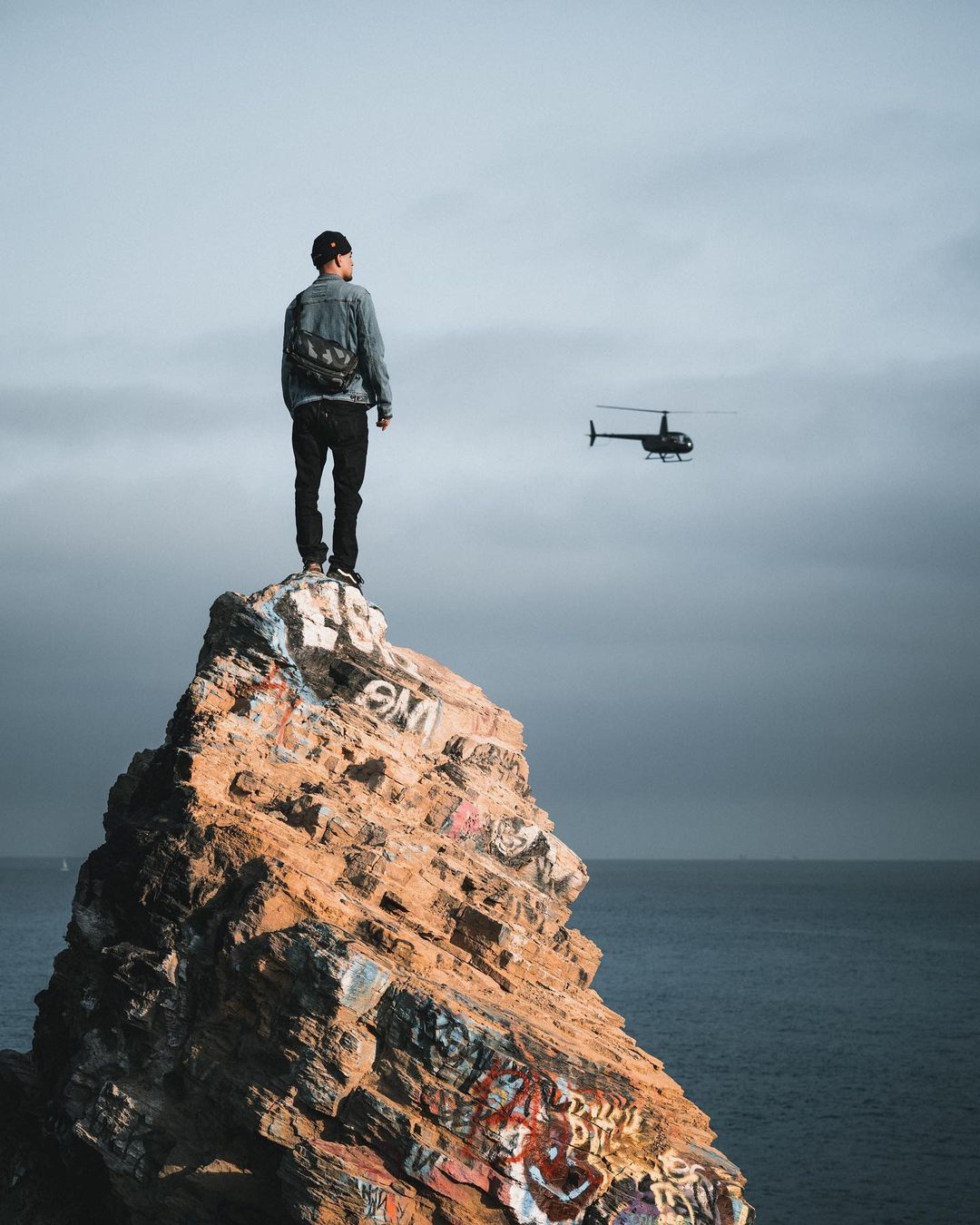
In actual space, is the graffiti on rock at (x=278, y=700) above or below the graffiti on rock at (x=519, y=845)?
above

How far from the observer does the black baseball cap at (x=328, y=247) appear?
18.3 meters

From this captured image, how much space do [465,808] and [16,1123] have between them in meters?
6.53

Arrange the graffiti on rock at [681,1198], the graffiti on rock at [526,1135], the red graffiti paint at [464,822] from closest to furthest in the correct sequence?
the graffiti on rock at [526,1135]
the graffiti on rock at [681,1198]
the red graffiti paint at [464,822]

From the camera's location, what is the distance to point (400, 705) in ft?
58.7

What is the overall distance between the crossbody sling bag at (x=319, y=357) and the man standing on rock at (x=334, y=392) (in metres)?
0.01

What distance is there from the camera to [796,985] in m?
133

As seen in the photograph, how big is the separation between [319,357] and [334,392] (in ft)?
1.68

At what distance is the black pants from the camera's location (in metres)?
18.6

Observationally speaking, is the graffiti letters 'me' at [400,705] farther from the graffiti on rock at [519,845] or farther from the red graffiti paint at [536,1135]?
the red graffiti paint at [536,1135]

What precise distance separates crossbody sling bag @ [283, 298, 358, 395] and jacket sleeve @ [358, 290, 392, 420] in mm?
230

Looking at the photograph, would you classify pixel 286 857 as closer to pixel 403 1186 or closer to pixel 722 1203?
pixel 403 1186

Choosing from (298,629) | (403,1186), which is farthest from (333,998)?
(298,629)

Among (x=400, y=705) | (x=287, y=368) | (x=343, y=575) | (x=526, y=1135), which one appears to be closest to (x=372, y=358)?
(x=287, y=368)

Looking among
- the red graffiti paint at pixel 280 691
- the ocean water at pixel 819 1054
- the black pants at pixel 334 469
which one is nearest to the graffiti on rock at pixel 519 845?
the red graffiti paint at pixel 280 691
